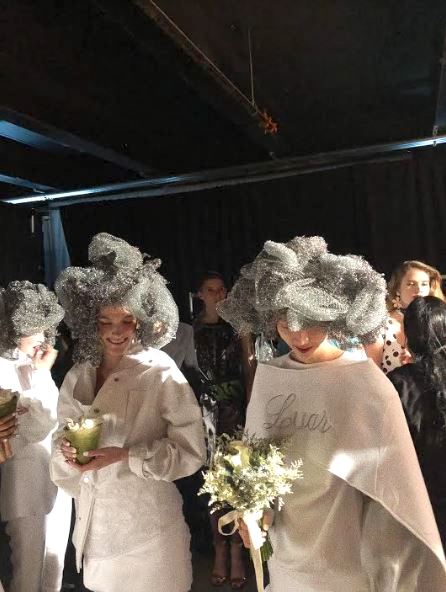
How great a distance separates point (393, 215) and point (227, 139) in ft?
4.82

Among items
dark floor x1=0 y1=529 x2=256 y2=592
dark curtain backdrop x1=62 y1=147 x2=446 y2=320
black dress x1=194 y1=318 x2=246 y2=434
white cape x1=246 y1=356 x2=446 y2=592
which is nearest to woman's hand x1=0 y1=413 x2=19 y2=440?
white cape x1=246 y1=356 x2=446 y2=592

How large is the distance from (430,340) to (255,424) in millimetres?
763

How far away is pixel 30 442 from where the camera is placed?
2.63 metres

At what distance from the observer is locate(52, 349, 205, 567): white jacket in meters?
2.01

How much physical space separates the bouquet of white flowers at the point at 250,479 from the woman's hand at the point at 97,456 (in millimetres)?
468

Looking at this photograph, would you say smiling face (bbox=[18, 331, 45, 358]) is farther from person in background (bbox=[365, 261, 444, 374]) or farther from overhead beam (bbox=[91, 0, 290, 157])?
person in background (bbox=[365, 261, 444, 374])

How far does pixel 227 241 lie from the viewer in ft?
14.9

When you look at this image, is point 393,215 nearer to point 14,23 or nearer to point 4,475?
point 14,23

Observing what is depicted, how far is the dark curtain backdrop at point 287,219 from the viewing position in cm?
396

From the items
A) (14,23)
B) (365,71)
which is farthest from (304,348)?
(365,71)

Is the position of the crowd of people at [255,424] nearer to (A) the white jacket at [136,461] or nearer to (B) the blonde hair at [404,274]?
(A) the white jacket at [136,461]

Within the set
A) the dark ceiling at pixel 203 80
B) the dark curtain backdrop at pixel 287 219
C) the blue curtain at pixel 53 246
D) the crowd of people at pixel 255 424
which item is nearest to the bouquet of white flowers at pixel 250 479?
the crowd of people at pixel 255 424

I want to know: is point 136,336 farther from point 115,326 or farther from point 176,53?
point 176,53

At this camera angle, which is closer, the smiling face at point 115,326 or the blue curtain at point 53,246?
the smiling face at point 115,326
